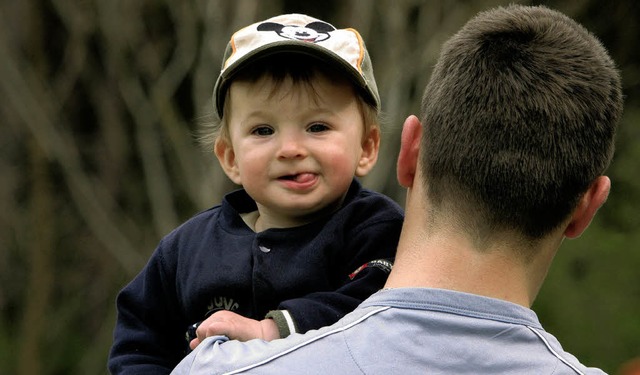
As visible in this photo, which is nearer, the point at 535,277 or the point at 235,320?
the point at 535,277

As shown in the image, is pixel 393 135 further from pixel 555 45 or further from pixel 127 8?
pixel 555 45

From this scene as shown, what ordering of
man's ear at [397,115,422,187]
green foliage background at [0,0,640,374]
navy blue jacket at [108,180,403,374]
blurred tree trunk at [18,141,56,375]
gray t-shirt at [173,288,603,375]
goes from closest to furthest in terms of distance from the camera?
1. gray t-shirt at [173,288,603,375]
2. man's ear at [397,115,422,187]
3. navy blue jacket at [108,180,403,374]
4. green foliage background at [0,0,640,374]
5. blurred tree trunk at [18,141,56,375]

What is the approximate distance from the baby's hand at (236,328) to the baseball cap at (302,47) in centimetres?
61

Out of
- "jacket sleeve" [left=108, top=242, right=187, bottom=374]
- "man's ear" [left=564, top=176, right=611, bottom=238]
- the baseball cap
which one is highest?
the baseball cap

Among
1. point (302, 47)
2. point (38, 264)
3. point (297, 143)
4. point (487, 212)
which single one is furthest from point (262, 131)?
point (38, 264)

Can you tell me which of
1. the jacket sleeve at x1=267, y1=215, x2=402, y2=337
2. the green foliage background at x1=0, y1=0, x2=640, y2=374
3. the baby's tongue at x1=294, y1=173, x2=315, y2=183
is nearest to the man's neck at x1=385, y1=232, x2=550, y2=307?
the jacket sleeve at x1=267, y1=215, x2=402, y2=337

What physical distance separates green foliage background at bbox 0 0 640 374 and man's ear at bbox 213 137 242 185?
20.7 feet

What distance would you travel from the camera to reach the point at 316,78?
3.04 m

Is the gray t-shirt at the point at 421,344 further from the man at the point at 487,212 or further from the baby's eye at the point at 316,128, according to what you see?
the baby's eye at the point at 316,128

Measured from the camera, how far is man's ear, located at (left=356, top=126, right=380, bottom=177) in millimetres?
3172

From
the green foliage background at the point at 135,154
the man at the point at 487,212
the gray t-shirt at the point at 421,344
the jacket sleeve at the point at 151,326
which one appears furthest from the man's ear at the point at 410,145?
the green foliage background at the point at 135,154

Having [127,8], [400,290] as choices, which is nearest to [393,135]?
[127,8]

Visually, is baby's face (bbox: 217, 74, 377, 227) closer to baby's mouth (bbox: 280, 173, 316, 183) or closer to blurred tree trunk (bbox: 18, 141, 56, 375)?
baby's mouth (bbox: 280, 173, 316, 183)

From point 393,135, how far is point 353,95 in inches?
281
